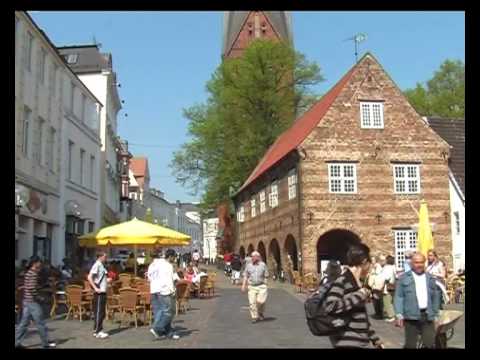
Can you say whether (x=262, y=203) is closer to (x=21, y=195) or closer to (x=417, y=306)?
(x=21, y=195)

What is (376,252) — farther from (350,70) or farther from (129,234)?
(129,234)

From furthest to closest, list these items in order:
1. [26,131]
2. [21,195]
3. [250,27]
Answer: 1. [250,27]
2. [26,131]
3. [21,195]

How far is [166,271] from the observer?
12930mm

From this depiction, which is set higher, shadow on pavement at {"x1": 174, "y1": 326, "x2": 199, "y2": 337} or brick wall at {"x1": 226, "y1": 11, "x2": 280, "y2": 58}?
brick wall at {"x1": 226, "y1": 11, "x2": 280, "y2": 58}

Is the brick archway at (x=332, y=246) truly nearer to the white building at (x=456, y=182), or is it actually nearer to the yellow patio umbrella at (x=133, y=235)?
the white building at (x=456, y=182)

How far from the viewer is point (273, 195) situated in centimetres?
3622

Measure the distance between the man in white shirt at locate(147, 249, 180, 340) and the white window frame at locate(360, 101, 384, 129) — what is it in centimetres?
2014

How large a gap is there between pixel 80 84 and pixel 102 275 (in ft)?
64.8

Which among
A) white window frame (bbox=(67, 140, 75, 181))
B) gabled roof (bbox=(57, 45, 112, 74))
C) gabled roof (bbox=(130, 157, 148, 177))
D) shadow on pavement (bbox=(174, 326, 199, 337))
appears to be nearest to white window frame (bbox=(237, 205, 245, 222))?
gabled roof (bbox=(57, 45, 112, 74))

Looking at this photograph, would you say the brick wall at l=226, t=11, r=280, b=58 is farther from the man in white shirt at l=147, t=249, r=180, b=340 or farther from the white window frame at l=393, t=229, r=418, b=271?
the man in white shirt at l=147, t=249, r=180, b=340

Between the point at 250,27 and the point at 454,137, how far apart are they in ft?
174

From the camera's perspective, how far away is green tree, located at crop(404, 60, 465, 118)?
4950cm

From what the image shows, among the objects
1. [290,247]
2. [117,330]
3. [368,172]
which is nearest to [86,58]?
[290,247]
